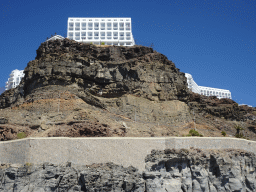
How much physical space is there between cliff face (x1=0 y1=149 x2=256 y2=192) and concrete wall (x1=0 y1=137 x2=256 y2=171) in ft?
2.20

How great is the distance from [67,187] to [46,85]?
1923cm

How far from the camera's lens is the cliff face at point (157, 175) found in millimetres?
28844

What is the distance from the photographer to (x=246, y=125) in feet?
186

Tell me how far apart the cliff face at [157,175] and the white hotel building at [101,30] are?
Result: 5430 cm

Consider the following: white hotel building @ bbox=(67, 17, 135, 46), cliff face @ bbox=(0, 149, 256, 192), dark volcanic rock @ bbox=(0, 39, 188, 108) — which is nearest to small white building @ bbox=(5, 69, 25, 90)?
white hotel building @ bbox=(67, 17, 135, 46)

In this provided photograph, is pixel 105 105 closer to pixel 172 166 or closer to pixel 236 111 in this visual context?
pixel 172 166

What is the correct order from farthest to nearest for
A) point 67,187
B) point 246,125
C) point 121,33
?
point 121,33, point 246,125, point 67,187

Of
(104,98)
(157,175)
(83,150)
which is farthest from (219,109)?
(83,150)

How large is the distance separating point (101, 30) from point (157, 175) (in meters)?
62.1

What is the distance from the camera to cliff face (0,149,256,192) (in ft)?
94.6

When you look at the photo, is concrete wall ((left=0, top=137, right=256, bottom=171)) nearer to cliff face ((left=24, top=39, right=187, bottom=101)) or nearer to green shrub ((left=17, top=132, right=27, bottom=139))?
green shrub ((left=17, top=132, right=27, bottom=139))

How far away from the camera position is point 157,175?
3086 cm

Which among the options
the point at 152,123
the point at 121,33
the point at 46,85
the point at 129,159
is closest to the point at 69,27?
the point at 121,33

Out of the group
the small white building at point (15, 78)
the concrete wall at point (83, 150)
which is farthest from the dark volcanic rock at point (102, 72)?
the small white building at point (15, 78)
